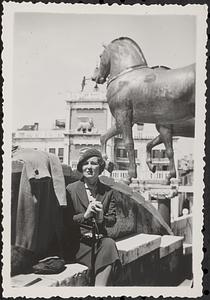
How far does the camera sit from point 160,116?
54.0 inches

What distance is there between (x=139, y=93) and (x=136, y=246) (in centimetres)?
44

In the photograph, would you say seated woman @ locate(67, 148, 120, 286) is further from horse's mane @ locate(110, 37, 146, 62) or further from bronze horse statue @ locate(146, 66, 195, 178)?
horse's mane @ locate(110, 37, 146, 62)

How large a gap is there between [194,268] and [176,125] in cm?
43

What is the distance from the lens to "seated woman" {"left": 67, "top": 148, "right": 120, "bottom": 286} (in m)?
1.36

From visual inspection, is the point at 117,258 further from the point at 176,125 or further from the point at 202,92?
the point at 202,92

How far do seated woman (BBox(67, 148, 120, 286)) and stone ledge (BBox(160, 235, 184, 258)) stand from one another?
138 mm

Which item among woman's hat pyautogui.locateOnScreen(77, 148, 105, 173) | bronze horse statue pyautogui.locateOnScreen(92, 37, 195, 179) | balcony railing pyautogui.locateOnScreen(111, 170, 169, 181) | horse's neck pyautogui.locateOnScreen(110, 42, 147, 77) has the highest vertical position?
horse's neck pyautogui.locateOnScreen(110, 42, 147, 77)

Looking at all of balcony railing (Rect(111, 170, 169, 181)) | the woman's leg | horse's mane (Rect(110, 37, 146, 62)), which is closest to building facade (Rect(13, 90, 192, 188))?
balcony railing (Rect(111, 170, 169, 181))

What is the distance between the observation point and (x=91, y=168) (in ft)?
4.51

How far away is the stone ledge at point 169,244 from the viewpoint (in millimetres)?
1384

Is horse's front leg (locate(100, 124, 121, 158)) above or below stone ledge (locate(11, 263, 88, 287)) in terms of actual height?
above

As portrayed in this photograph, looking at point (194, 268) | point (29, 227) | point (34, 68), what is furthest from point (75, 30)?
point (194, 268)

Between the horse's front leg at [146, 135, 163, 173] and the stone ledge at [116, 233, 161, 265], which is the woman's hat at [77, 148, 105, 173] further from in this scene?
the stone ledge at [116, 233, 161, 265]

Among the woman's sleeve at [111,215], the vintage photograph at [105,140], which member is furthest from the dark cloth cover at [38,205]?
the woman's sleeve at [111,215]
